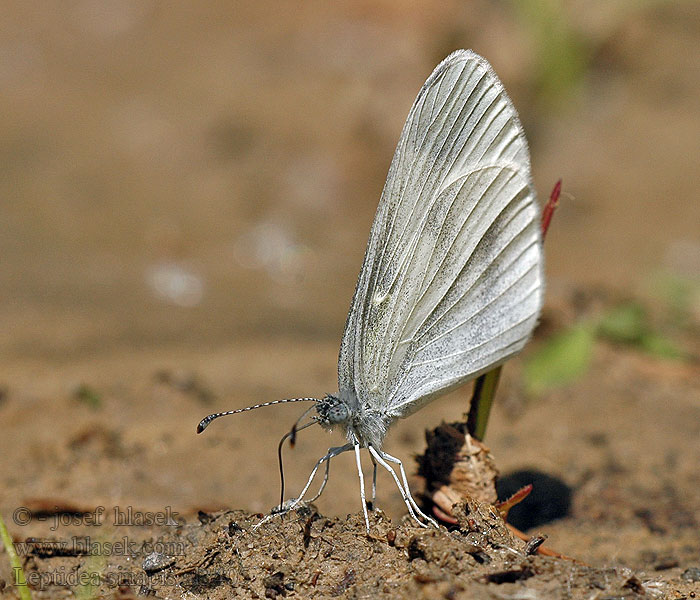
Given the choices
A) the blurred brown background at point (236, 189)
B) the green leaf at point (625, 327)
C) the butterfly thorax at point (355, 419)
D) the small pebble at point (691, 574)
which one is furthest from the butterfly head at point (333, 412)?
the green leaf at point (625, 327)

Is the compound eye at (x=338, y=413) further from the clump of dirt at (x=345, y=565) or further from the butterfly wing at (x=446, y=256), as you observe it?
the clump of dirt at (x=345, y=565)

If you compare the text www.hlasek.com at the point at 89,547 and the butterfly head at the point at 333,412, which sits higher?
the butterfly head at the point at 333,412

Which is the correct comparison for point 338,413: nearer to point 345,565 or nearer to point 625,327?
point 345,565

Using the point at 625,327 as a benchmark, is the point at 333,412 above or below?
below

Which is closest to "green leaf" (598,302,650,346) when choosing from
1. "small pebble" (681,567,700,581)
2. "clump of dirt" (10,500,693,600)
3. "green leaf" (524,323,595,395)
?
"green leaf" (524,323,595,395)

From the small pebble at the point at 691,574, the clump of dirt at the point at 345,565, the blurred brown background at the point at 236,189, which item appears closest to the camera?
the clump of dirt at the point at 345,565

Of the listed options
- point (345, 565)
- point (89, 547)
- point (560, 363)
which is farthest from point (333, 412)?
point (560, 363)

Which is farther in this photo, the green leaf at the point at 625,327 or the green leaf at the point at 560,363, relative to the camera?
the green leaf at the point at 625,327
